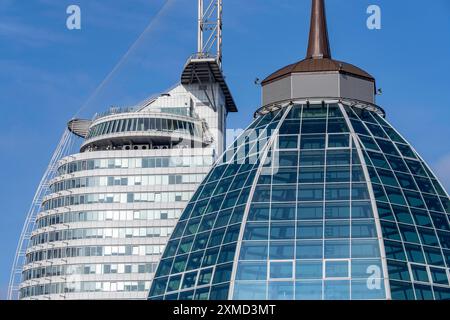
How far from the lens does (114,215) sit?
152500 mm

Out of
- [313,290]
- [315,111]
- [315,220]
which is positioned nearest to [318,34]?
[315,111]

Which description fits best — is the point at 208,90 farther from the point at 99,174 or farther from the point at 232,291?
the point at 232,291

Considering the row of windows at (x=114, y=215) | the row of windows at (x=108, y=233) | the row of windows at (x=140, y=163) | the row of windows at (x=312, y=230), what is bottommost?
the row of windows at (x=312, y=230)

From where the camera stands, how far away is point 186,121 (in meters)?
160

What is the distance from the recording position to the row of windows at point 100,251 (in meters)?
150

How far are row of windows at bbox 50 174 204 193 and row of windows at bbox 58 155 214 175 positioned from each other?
5.29 feet

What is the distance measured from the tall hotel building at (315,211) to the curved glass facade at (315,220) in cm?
7

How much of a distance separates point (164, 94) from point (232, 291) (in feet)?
355

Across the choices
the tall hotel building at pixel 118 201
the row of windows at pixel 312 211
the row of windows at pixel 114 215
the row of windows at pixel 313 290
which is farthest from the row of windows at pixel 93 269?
the row of windows at pixel 313 290

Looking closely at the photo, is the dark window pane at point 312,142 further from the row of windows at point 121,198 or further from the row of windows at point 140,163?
the row of windows at point 140,163

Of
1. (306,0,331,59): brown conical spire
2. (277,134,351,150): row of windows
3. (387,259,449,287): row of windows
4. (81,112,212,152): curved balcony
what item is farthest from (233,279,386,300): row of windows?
(81,112,212,152): curved balcony

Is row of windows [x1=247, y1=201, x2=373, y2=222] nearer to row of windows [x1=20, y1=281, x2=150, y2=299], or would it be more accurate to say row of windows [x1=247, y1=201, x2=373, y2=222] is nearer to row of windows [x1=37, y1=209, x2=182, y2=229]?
row of windows [x1=20, y1=281, x2=150, y2=299]
